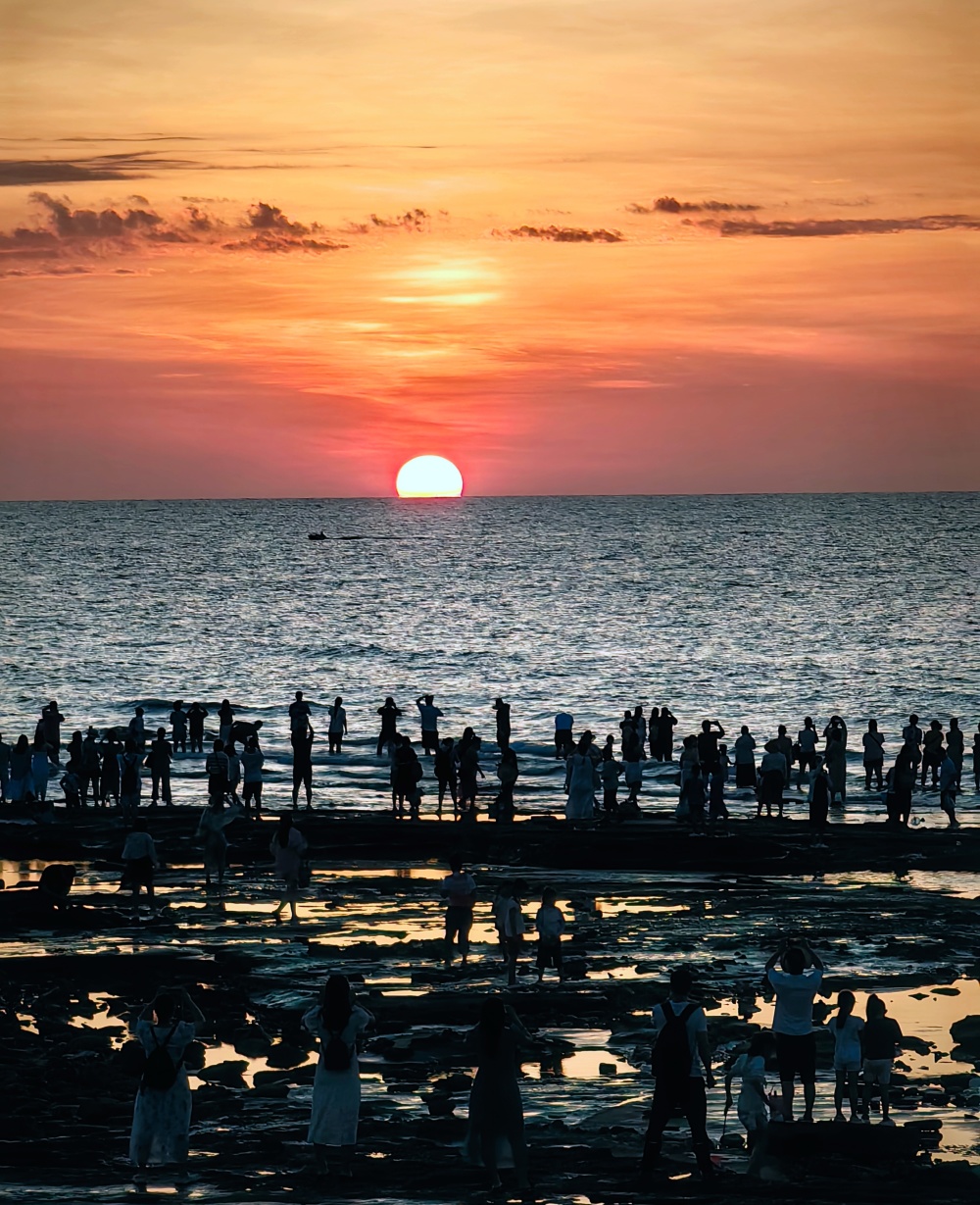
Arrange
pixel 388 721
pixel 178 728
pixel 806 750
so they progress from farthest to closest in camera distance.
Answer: pixel 178 728, pixel 388 721, pixel 806 750

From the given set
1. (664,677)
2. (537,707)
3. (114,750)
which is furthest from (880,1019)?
(664,677)

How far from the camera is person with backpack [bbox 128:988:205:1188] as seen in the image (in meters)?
13.0

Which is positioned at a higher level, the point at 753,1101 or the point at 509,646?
the point at 509,646

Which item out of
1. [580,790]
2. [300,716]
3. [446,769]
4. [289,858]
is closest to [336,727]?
[300,716]

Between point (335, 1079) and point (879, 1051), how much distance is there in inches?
192

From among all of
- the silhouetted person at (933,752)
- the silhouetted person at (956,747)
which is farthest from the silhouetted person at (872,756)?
the silhouetted person at (956,747)

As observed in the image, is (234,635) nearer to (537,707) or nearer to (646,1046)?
(537,707)

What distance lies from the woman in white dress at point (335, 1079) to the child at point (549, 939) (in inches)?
250

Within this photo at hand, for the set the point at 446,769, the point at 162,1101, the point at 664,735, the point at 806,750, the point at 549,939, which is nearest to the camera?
the point at 162,1101

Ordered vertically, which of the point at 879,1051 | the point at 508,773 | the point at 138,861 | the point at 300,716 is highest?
the point at 300,716

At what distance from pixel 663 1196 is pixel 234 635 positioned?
87.4 metres

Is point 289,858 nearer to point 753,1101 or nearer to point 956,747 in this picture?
point 753,1101

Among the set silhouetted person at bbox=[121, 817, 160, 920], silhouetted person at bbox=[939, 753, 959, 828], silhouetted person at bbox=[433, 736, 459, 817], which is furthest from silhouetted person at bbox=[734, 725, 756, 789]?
silhouetted person at bbox=[121, 817, 160, 920]

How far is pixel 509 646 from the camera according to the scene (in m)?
92.0
